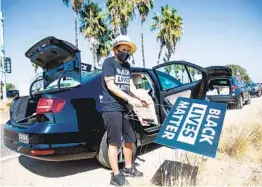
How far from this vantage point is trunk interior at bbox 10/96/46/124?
3.77 metres

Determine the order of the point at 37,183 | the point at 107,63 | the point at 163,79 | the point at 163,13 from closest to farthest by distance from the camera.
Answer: the point at 107,63, the point at 37,183, the point at 163,79, the point at 163,13

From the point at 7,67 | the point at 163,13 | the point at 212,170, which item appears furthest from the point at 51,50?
the point at 163,13

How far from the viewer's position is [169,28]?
32969 mm

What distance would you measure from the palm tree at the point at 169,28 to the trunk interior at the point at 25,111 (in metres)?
30.3

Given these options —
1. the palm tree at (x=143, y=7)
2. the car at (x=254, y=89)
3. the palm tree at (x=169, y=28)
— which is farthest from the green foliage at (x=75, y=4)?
the car at (x=254, y=89)

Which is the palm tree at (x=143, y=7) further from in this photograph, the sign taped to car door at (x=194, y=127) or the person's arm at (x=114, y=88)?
the sign taped to car door at (x=194, y=127)

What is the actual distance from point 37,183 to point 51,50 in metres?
1.79

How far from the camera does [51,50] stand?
378 cm

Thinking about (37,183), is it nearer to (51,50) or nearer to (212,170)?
(51,50)

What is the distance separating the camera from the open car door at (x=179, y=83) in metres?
4.45

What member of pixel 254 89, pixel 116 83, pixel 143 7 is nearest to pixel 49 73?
pixel 116 83

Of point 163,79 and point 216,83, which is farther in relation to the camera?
point 216,83

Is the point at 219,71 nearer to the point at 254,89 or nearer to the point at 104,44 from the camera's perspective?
the point at 254,89

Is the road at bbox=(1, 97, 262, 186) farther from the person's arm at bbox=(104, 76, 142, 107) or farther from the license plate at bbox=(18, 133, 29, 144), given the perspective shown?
the person's arm at bbox=(104, 76, 142, 107)
